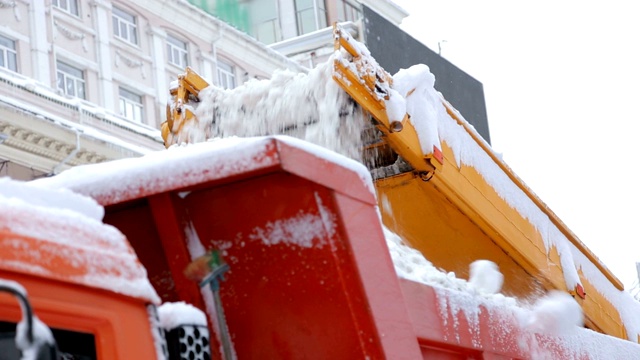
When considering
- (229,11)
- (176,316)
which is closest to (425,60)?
(176,316)

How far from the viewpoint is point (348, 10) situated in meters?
32.8

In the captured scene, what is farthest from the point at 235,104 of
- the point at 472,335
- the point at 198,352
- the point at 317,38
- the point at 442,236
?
the point at 317,38

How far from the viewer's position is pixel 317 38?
28234mm

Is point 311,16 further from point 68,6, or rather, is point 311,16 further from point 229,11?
point 68,6

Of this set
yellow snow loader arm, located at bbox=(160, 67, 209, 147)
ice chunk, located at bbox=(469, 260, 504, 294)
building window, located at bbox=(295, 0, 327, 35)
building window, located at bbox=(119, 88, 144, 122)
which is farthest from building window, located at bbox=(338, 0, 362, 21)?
ice chunk, located at bbox=(469, 260, 504, 294)

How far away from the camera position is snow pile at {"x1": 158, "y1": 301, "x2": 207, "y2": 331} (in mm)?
2307

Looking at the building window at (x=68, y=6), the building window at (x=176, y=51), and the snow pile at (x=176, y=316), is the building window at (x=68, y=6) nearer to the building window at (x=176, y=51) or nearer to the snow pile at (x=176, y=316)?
the building window at (x=176, y=51)

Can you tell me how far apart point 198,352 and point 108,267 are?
0.35 m

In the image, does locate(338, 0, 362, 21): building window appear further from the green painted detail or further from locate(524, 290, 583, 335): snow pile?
locate(524, 290, 583, 335): snow pile

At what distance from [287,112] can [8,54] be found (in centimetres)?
1794

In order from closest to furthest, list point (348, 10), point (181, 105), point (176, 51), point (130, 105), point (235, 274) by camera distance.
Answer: point (235, 274) < point (181, 105) < point (130, 105) < point (176, 51) < point (348, 10)

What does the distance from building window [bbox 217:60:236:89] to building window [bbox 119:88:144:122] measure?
2.72 meters

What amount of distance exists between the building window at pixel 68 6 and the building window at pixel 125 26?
1.08m

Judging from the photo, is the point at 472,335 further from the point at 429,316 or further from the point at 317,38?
the point at 317,38
